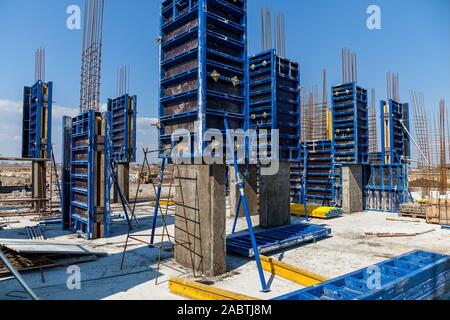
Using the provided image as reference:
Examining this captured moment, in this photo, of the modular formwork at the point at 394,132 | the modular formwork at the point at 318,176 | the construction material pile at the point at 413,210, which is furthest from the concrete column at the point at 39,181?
the modular formwork at the point at 394,132

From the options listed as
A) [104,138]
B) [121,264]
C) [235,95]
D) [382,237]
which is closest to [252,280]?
[121,264]

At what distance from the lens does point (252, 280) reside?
7406 millimetres

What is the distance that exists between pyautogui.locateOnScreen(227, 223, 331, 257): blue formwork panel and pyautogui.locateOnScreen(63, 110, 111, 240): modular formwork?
5.37 meters

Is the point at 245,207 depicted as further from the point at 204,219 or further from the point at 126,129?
the point at 126,129

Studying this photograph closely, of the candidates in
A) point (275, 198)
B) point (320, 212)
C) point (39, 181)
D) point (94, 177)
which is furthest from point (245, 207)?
point (39, 181)

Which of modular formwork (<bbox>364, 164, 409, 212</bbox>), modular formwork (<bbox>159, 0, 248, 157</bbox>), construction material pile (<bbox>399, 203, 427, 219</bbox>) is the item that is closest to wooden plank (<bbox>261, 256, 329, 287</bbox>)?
modular formwork (<bbox>159, 0, 248, 157</bbox>)

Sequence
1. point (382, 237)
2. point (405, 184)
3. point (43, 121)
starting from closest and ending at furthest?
1. point (382, 237)
2. point (43, 121)
3. point (405, 184)

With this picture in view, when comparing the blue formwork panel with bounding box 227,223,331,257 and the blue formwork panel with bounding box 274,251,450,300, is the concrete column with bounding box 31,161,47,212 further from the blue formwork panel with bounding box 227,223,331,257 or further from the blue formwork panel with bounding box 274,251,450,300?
the blue formwork panel with bounding box 274,251,450,300

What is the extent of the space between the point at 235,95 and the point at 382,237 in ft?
27.6

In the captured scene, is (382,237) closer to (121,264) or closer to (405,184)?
(405,184)

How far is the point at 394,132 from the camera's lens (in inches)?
804

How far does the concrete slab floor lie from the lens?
21.8ft

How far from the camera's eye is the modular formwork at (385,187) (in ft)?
61.2

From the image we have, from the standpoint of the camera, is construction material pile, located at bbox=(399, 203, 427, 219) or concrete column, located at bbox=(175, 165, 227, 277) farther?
construction material pile, located at bbox=(399, 203, 427, 219)
